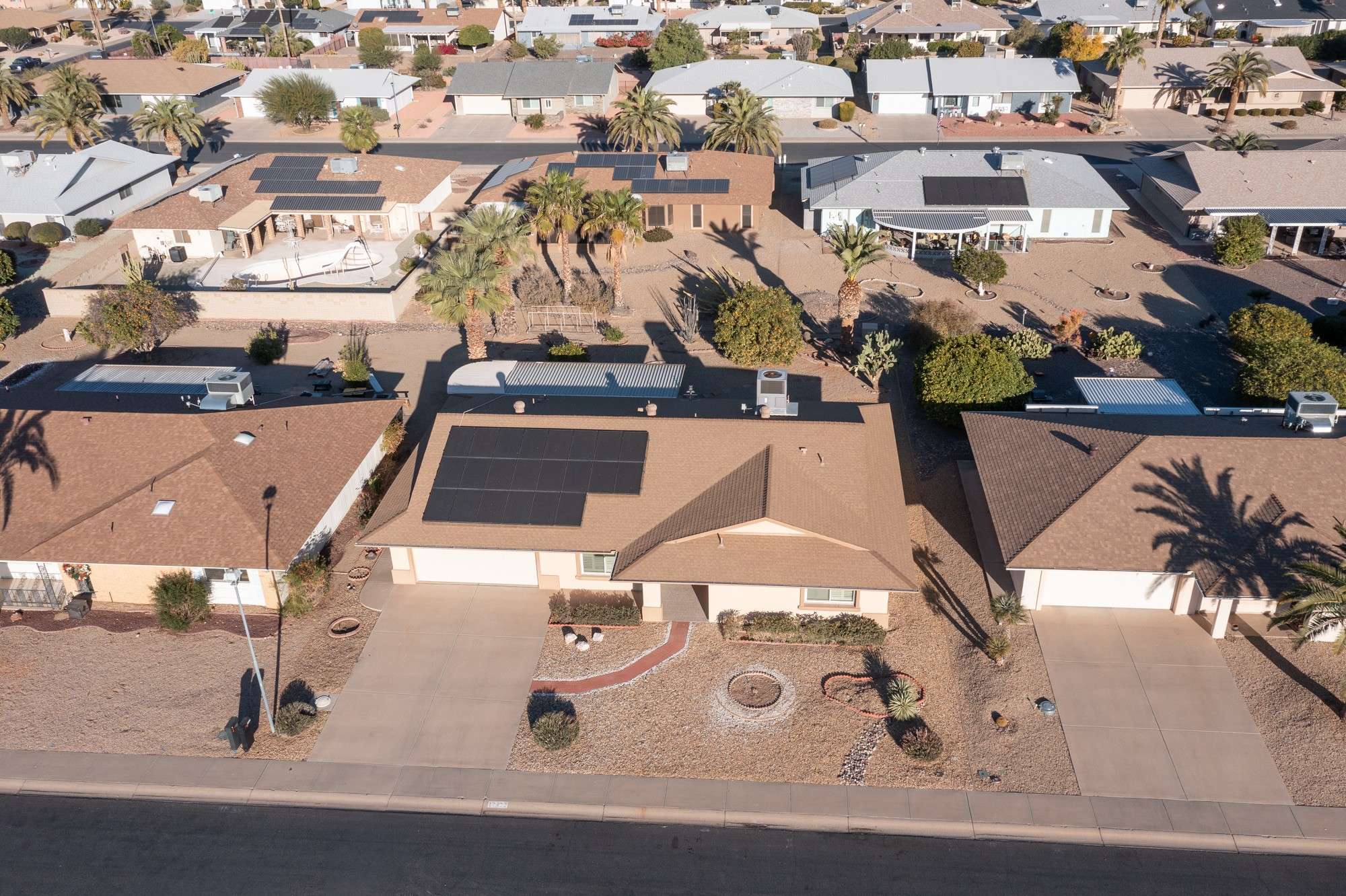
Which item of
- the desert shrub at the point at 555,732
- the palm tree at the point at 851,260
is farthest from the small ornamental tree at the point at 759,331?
the desert shrub at the point at 555,732

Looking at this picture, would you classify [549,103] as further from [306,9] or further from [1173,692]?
[1173,692]

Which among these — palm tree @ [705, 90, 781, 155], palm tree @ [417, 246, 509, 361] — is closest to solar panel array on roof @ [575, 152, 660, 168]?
palm tree @ [705, 90, 781, 155]

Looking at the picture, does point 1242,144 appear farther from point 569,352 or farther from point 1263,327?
point 569,352

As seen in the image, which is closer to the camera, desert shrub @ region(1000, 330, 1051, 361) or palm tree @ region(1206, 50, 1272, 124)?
desert shrub @ region(1000, 330, 1051, 361)

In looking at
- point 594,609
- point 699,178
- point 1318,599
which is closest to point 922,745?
point 594,609

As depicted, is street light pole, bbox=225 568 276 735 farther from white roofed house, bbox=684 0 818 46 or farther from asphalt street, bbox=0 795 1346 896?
white roofed house, bbox=684 0 818 46

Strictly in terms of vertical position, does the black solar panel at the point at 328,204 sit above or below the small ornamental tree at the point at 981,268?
above

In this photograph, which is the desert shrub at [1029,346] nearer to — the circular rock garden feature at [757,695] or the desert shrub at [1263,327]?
the desert shrub at [1263,327]

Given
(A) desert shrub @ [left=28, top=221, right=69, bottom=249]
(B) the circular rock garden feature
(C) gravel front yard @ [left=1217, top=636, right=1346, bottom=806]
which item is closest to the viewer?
(C) gravel front yard @ [left=1217, top=636, right=1346, bottom=806]
